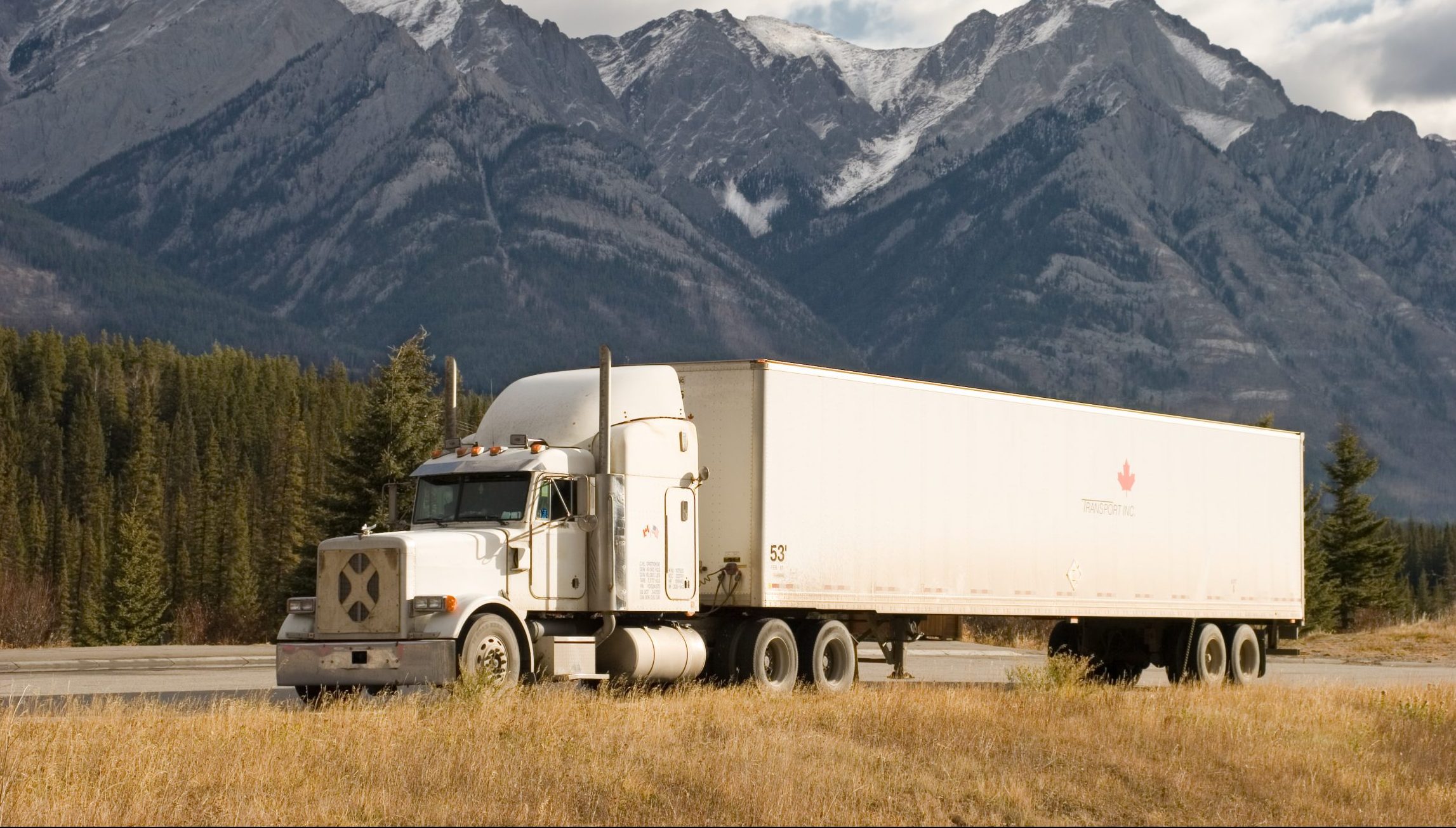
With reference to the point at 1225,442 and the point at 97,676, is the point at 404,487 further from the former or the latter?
the point at 1225,442

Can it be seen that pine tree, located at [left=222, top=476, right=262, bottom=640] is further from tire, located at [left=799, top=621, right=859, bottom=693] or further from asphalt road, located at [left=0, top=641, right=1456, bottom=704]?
tire, located at [left=799, top=621, right=859, bottom=693]

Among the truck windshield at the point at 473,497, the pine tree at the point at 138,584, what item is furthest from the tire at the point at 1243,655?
the pine tree at the point at 138,584

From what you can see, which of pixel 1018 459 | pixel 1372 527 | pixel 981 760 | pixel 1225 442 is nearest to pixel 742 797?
pixel 981 760

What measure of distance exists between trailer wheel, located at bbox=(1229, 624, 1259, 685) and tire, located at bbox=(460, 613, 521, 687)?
14.0 m

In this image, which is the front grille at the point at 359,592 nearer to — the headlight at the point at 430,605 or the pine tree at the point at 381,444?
the headlight at the point at 430,605

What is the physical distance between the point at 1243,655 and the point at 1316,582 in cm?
4973

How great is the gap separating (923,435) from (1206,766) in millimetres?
9209

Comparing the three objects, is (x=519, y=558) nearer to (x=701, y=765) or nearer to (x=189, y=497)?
(x=701, y=765)

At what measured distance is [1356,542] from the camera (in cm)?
8125

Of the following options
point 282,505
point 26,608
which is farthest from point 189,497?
point 26,608

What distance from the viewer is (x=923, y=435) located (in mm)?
25406

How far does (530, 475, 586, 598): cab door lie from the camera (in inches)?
867

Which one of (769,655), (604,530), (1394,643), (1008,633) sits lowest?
(1008,633)

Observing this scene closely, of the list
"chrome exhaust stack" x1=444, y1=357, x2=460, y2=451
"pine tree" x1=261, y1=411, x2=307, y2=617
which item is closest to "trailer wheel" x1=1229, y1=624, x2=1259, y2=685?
"chrome exhaust stack" x1=444, y1=357, x2=460, y2=451
